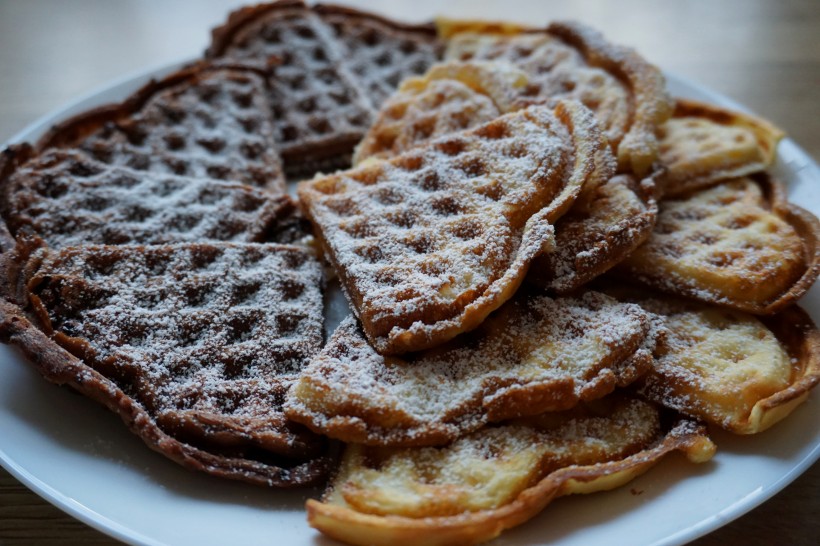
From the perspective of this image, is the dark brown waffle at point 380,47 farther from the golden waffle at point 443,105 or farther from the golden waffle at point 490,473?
the golden waffle at point 490,473

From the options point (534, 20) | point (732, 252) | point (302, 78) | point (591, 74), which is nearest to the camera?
point (732, 252)

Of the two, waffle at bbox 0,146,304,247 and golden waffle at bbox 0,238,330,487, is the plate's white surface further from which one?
waffle at bbox 0,146,304,247

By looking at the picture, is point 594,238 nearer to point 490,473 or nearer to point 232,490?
point 490,473

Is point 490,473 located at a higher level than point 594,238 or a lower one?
lower

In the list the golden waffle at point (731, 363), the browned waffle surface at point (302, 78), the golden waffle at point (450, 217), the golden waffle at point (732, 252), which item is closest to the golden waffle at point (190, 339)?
the golden waffle at point (450, 217)

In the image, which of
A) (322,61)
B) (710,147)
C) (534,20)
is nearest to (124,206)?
(322,61)

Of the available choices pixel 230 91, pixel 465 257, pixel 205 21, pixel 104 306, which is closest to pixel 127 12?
pixel 205 21
